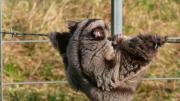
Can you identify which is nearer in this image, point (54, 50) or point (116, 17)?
point (116, 17)

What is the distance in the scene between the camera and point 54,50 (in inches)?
177

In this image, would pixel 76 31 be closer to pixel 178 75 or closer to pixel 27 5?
pixel 178 75

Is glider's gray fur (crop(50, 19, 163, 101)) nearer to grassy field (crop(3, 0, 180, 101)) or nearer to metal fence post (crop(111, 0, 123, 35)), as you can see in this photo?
A: metal fence post (crop(111, 0, 123, 35))

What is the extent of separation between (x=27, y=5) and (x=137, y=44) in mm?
2849

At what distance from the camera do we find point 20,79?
436 cm

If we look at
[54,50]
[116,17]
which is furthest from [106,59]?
[54,50]

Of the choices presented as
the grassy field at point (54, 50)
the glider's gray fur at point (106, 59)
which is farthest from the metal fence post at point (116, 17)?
the grassy field at point (54, 50)

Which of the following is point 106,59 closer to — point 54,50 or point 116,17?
point 116,17

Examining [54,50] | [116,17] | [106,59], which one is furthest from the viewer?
[54,50]

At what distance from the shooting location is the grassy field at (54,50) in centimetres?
417

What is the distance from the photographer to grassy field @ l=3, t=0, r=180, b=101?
4.17 m

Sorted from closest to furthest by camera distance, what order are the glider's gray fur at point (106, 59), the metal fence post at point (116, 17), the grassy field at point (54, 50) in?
the glider's gray fur at point (106, 59) < the metal fence post at point (116, 17) < the grassy field at point (54, 50)

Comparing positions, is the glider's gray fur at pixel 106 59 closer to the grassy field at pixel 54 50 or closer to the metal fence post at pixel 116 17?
the metal fence post at pixel 116 17

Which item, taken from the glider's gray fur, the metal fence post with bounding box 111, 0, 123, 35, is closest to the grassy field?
the metal fence post with bounding box 111, 0, 123, 35
